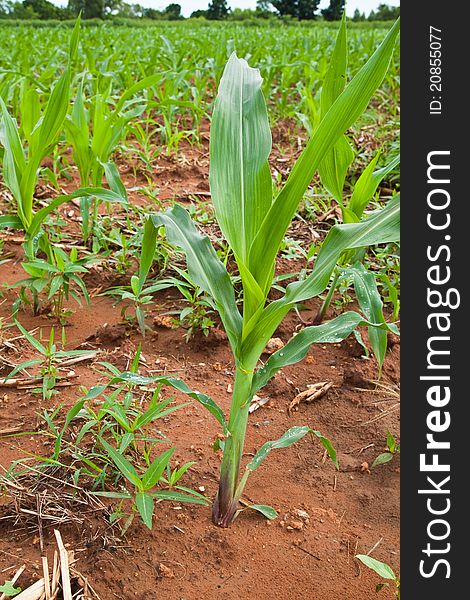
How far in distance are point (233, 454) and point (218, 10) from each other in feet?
138

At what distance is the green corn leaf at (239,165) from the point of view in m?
1.35

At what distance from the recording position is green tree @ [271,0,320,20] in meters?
39.0

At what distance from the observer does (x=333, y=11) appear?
34844 millimetres

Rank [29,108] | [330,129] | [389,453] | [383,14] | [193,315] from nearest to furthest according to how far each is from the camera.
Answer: [330,129]
[389,453]
[193,315]
[29,108]
[383,14]

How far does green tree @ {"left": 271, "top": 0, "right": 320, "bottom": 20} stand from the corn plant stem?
137 ft

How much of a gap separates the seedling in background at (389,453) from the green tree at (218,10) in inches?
1596

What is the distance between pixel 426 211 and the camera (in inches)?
46.7

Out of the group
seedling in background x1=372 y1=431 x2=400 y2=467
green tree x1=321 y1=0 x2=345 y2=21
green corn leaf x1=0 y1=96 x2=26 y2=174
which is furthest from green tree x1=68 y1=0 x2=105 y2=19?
seedling in background x1=372 y1=431 x2=400 y2=467

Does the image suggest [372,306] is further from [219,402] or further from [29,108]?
[29,108]

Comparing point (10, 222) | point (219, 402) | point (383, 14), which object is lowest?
point (219, 402)

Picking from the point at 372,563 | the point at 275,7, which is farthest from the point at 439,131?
the point at 275,7

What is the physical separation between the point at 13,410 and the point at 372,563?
3.39 ft

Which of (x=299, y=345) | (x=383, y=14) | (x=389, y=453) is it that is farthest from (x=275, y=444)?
(x=383, y=14)

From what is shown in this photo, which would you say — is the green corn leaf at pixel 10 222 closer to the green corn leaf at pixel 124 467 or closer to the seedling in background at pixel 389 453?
the green corn leaf at pixel 124 467
